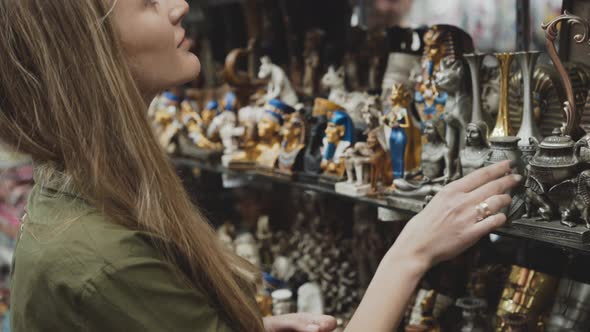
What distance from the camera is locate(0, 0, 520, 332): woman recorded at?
0.76 meters

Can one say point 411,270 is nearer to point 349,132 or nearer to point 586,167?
point 586,167

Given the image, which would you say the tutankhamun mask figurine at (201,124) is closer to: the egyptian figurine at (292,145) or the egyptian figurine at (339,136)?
the egyptian figurine at (292,145)

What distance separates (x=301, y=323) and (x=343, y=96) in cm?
81

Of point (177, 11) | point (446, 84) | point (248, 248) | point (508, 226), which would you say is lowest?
point (248, 248)

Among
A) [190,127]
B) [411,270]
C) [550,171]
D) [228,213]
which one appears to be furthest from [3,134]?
[228,213]

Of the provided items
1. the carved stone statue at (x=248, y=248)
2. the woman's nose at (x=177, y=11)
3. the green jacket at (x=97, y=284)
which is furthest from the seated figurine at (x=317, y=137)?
the green jacket at (x=97, y=284)

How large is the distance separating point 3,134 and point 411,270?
577mm

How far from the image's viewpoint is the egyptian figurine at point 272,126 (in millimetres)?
1821

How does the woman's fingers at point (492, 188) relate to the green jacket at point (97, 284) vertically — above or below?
above

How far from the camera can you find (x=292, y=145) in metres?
1.76

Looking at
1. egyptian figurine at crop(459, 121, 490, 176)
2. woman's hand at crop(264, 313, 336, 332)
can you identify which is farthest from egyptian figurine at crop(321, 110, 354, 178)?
woman's hand at crop(264, 313, 336, 332)

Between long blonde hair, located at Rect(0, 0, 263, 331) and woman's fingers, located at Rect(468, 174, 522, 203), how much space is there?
355mm

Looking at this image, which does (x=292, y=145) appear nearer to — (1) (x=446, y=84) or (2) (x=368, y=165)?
(2) (x=368, y=165)

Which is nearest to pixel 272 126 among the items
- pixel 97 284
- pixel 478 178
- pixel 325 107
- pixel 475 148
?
pixel 325 107
